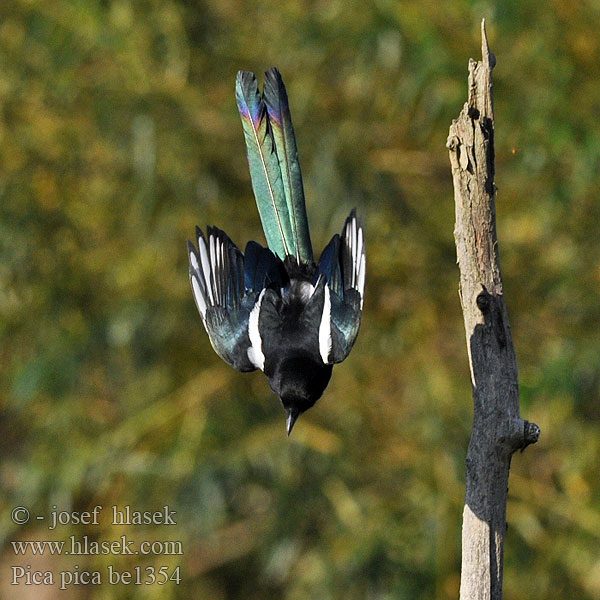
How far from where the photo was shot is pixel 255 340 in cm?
223

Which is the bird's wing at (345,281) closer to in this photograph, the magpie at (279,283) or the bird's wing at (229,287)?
the magpie at (279,283)

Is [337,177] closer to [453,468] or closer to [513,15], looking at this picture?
[513,15]

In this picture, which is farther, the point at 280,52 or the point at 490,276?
the point at 280,52

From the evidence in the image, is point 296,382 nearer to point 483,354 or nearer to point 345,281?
point 345,281

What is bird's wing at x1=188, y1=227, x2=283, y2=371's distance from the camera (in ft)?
7.50

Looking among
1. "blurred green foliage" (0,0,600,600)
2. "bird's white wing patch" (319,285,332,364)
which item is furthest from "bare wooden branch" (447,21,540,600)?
"blurred green foliage" (0,0,600,600)

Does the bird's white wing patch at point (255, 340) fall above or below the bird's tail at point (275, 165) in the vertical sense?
below

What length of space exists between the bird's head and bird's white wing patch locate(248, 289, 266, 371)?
5 centimetres

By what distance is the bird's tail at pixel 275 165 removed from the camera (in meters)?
2.35

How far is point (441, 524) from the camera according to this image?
3648 mm

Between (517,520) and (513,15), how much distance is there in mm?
1818

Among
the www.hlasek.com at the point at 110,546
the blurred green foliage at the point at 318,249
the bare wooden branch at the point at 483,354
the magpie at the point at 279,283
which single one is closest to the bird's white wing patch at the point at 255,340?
the magpie at the point at 279,283

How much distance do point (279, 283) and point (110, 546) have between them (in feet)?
7.03

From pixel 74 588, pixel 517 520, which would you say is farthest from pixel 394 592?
pixel 74 588
